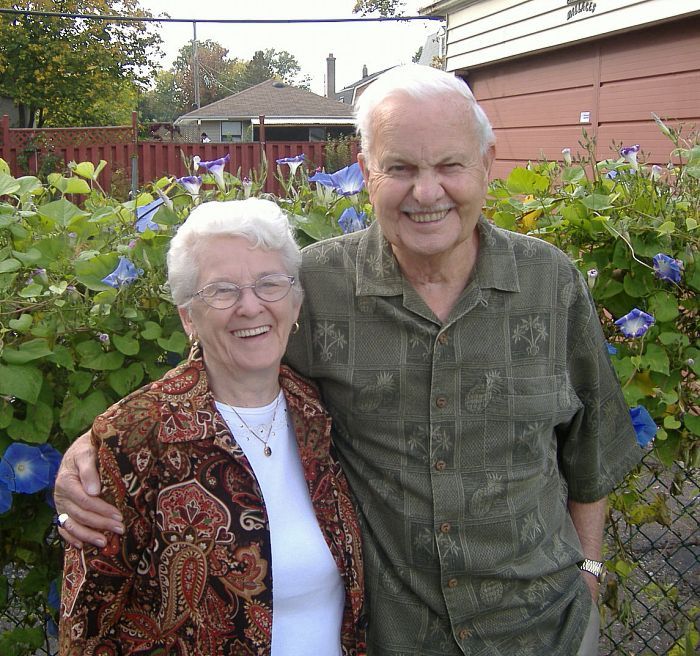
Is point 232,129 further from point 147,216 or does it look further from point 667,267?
point 667,267

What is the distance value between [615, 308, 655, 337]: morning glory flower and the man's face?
596 millimetres

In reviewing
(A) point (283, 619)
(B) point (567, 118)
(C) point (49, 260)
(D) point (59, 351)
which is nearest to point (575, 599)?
(A) point (283, 619)

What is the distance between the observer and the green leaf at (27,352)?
5.59 feet

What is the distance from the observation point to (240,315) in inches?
62.1

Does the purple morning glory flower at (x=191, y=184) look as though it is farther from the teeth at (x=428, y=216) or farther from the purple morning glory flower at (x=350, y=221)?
the teeth at (x=428, y=216)

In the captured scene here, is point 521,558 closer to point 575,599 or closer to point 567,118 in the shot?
point 575,599

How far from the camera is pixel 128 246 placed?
1961 millimetres

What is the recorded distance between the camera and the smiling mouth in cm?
168

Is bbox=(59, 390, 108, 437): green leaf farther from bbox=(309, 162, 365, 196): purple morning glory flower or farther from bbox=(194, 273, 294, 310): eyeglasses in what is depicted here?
bbox=(309, 162, 365, 196): purple morning glory flower

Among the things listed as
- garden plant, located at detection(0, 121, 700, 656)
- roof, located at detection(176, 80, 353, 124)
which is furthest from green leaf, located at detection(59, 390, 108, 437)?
roof, located at detection(176, 80, 353, 124)

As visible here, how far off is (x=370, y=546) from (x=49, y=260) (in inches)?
39.3

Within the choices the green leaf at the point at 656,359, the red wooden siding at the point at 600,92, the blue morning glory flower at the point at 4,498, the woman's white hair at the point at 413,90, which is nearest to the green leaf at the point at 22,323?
the blue morning glory flower at the point at 4,498

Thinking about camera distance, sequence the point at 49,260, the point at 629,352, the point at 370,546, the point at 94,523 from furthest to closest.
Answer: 1. the point at 629,352
2. the point at 49,260
3. the point at 370,546
4. the point at 94,523

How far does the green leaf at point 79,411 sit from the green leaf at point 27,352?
0.43 ft
